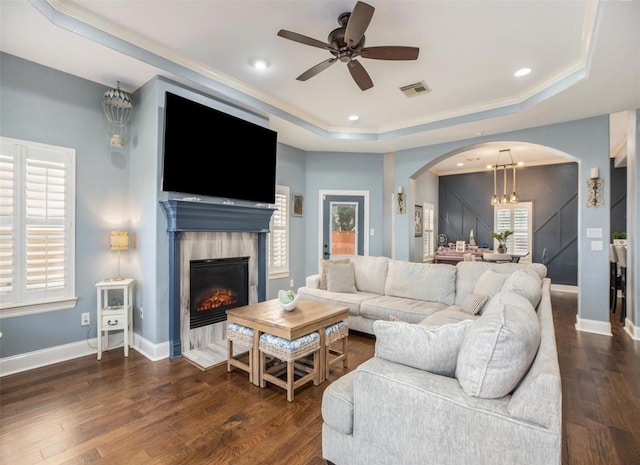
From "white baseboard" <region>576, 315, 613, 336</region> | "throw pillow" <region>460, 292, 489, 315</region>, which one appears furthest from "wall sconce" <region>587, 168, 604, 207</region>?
"throw pillow" <region>460, 292, 489, 315</region>

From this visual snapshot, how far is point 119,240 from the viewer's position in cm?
337

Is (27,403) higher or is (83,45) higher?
(83,45)

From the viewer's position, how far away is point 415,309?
143 inches

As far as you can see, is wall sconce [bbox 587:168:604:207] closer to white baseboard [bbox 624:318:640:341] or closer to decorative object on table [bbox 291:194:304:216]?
white baseboard [bbox 624:318:640:341]

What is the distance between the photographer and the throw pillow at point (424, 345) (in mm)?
1506

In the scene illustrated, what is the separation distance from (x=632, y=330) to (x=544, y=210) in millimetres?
4222

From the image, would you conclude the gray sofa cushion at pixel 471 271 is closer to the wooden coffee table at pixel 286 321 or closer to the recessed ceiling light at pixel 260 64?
the wooden coffee table at pixel 286 321

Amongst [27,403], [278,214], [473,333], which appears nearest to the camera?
[473,333]

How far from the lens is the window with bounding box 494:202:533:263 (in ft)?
25.6

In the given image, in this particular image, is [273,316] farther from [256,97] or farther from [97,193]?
[256,97]

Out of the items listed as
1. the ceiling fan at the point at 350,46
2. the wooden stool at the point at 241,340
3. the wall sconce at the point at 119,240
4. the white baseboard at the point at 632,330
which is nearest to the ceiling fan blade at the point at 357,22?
the ceiling fan at the point at 350,46

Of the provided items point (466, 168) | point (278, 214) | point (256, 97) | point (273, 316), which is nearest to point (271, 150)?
point (256, 97)

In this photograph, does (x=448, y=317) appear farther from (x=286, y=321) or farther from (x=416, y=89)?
(x=416, y=89)

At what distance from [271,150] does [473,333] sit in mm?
3693
